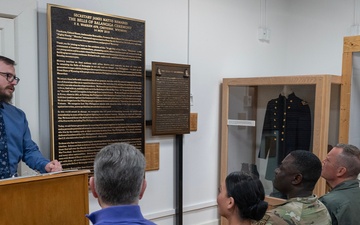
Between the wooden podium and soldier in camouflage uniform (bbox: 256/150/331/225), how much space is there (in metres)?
0.94

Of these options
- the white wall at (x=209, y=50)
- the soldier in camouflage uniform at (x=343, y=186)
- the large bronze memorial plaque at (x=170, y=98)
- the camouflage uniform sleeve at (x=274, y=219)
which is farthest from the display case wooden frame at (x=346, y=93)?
the camouflage uniform sleeve at (x=274, y=219)

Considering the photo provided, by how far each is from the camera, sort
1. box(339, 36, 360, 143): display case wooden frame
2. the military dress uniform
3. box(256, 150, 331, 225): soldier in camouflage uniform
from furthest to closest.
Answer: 1. the military dress uniform
2. box(339, 36, 360, 143): display case wooden frame
3. box(256, 150, 331, 225): soldier in camouflage uniform

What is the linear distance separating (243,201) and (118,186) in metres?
0.62

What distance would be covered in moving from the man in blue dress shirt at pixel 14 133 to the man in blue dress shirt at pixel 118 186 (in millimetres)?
965

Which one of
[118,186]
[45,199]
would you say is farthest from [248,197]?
[45,199]

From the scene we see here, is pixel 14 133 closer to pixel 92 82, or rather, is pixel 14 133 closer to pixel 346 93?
pixel 92 82

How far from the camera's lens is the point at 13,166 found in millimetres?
2090

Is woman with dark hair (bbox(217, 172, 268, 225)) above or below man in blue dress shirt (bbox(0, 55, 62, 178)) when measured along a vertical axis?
below

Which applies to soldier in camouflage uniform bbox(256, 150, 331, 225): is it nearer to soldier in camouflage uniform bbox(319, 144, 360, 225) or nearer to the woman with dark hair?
the woman with dark hair

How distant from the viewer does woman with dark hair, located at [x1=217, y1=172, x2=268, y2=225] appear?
150cm

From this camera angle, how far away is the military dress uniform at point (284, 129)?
3.48m

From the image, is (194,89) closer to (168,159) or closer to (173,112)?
(173,112)

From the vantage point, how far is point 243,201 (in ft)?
4.95

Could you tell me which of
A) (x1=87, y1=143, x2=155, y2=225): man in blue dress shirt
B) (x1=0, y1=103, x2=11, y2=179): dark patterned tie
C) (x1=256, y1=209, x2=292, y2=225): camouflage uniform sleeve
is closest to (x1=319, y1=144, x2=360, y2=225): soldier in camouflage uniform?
(x1=256, y1=209, x2=292, y2=225): camouflage uniform sleeve
